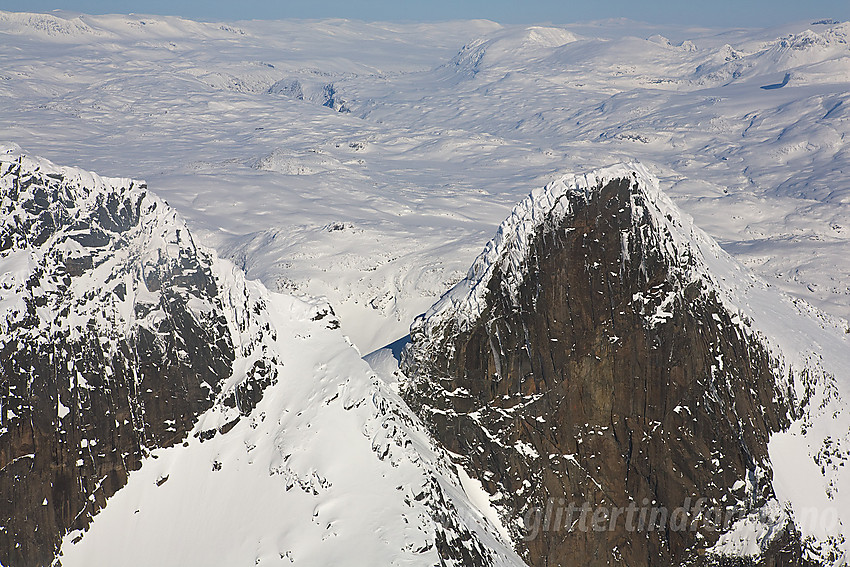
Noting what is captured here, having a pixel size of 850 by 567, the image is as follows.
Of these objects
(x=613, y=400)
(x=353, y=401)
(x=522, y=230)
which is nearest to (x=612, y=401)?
(x=613, y=400)

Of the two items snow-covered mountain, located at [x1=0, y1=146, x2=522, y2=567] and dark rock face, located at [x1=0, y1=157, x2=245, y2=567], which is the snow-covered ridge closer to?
snow-covered mountain, located at [x1=0, y1=146, x2=522, y2=567]

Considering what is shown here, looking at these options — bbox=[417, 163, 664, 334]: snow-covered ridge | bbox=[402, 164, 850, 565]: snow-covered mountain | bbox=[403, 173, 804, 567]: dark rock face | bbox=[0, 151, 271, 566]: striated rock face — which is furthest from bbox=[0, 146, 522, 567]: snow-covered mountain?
bbox=[417, 163, 664, 334]: snow-covered ridge

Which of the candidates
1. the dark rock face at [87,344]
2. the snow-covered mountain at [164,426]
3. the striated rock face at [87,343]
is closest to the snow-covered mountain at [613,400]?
the snow-covered mountain at [164,426]

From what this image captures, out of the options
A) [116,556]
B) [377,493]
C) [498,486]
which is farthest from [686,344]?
[116,556]

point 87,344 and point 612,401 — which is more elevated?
point 87,344

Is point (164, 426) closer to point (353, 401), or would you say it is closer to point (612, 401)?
point (353, 401)
